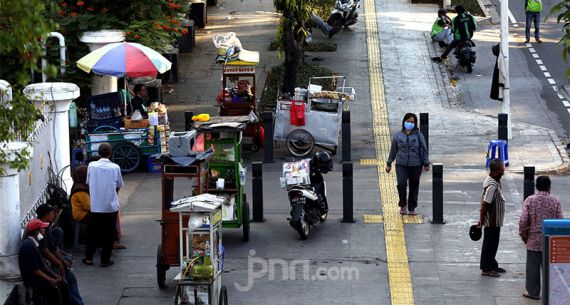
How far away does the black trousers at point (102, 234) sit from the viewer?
620 inches

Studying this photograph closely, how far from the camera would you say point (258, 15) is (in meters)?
35.1

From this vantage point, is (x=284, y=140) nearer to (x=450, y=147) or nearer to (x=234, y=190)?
(x=450, y=147)

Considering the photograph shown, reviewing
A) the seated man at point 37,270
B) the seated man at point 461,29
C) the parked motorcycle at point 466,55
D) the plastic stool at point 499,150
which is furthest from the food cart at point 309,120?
the seated man at point 37,270

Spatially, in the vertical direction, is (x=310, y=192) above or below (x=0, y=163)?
below

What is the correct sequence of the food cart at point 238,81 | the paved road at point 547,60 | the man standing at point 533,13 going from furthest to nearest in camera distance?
the man standing at point 533,13, the paved road at point 547,60, the food cart at point 238,81

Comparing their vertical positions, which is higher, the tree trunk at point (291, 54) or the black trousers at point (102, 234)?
the tree trunk at point (291, 54)

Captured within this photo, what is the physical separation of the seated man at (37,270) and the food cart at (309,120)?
29.0 ft

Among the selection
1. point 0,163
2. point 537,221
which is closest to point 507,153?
point 537,221

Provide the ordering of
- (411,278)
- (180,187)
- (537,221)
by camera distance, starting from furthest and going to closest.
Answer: (180,187) → (411,278) → (537,221)

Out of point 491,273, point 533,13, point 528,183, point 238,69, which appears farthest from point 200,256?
point 533,13

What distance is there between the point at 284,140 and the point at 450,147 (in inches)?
126

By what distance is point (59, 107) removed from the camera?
17.3 metres

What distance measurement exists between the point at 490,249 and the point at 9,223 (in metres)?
5.98

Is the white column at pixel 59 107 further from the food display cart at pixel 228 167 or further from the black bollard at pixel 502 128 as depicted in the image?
the black bollard at pixel 502 128
